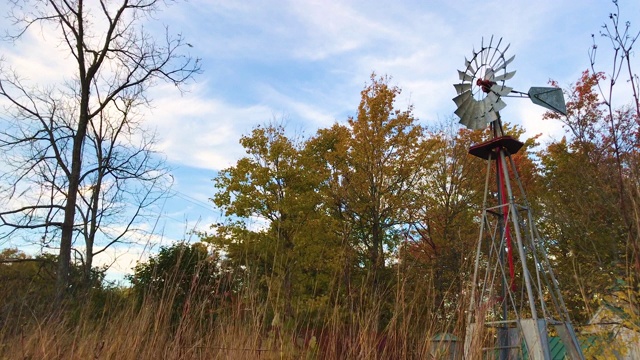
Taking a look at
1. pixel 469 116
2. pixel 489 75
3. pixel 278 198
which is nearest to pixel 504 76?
pixel 489 75

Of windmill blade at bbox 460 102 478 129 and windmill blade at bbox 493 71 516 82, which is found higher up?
windmill blade at bbox 493 71 516 82

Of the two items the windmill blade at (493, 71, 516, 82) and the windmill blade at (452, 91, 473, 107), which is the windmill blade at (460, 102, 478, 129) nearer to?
the windmill blade at (452, 91, 473, 107)

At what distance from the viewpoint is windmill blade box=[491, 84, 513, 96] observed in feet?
23.8

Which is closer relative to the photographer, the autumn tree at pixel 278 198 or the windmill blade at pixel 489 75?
the windmill blade at pixel 489 75

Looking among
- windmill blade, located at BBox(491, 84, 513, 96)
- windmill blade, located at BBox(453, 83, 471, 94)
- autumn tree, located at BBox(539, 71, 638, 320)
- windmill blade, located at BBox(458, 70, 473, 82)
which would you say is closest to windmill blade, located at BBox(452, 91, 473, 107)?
windmill blade, located at BBox(453, 83, 471, 94)

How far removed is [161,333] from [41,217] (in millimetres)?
8942

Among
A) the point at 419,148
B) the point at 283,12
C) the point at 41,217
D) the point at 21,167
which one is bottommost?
the point at 41,217

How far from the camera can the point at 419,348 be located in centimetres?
284

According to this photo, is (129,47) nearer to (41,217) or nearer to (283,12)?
(41,217)

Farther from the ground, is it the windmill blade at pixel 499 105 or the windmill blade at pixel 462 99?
the windmill blade at pixel 462 99

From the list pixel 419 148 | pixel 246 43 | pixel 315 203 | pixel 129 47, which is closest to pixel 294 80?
pixel 246 43

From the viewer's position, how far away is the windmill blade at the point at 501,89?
7266 mm

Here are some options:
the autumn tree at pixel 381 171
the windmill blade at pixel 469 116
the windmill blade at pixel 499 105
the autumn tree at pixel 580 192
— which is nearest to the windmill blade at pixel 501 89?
the windmill blade at pixel 499 105

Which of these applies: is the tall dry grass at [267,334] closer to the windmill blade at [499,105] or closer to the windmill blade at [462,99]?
the windmill blade at [499,105]
